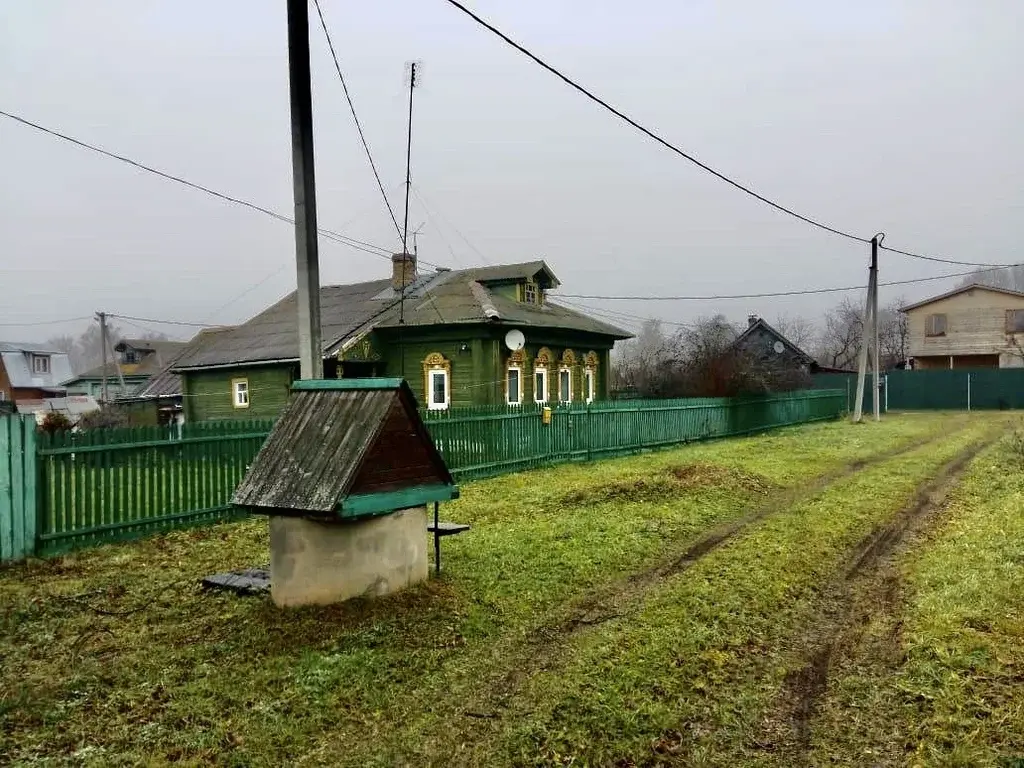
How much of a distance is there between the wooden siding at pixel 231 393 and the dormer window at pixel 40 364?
35660mm

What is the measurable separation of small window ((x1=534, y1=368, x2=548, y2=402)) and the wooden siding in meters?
8.32

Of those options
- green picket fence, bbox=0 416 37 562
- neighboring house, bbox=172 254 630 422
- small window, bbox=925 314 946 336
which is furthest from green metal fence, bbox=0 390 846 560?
small window, bbox=925 314 946 336

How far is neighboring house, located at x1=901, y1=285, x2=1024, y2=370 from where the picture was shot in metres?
43.9

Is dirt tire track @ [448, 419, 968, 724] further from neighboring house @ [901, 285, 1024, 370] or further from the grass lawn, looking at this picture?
neighboring house @ [901, 285, 1024, 370]

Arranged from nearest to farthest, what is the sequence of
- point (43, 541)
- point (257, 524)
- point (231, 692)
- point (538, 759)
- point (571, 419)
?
point (538, 759) → point (231, 692) → point (43, 541) → point (257, 524) → point (571, 419)

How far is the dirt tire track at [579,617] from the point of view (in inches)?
172

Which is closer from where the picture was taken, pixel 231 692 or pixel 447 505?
pixel 231 692

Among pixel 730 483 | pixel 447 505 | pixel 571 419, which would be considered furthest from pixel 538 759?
pixel 571 419

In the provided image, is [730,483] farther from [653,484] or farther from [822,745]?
[822,745]

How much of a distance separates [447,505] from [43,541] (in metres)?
5.39

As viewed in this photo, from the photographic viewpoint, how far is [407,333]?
2380cm

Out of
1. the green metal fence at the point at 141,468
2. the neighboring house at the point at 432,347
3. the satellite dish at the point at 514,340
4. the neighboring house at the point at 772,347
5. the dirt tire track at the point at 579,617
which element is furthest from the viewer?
the neighboring house at the point at 772,347

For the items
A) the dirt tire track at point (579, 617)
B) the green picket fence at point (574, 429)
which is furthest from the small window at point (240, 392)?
the dirt tire track at point (579, 617)

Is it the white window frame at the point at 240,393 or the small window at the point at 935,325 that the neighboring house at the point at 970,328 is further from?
the white window frame at the point at 240,393
